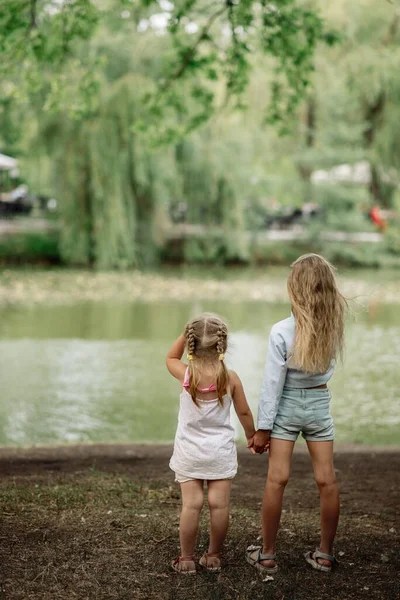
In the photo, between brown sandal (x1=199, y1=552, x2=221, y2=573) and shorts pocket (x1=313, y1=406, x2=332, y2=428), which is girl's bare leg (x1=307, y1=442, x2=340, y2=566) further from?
brown sandal (x1=199, y1=552, x2=221, y2=573)

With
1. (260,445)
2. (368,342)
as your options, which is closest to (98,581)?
(260,445)

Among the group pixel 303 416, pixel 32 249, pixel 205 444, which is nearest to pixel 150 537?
pixel 205 444

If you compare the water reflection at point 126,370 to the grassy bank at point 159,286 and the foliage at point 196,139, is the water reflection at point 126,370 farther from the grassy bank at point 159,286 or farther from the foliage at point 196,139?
the foliage at point 196,139

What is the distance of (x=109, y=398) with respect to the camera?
995cm

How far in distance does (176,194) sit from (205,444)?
64.1 feet

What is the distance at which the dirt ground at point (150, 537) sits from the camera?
3635 mm

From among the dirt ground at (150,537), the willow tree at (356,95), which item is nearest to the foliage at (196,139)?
the willow tree at (356,95)

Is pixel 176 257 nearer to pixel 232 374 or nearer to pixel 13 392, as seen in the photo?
pixel 13 392

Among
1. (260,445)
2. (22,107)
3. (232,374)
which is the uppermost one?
(22,107)

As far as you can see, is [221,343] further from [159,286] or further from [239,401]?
[159,286]

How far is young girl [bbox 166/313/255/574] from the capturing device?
3.71 meters

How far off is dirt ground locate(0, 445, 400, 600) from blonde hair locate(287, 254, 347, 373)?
35.9 inches

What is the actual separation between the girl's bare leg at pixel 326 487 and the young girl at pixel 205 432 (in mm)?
357

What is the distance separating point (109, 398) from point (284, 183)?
17.5 m
